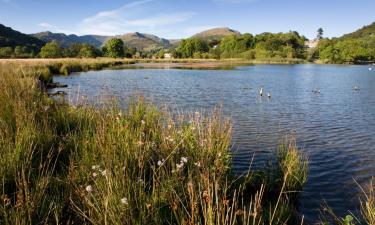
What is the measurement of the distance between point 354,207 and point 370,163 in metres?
3.38

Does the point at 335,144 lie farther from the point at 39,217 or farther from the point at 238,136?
the point at 39,217

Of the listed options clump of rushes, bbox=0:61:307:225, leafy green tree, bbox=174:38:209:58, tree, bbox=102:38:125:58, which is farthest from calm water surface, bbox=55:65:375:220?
leafy green tree, bbox=174:38:209:58

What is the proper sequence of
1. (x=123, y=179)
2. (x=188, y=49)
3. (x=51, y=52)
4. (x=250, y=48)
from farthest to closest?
(x=250, y=48) → (x=188, y=49) → (x=51, y=52) → (x=123, y=179)

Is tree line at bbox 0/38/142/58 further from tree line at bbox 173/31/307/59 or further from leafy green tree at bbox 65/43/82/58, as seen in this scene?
tree line at bbox 173/31/307/59

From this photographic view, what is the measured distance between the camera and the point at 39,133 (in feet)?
18.3

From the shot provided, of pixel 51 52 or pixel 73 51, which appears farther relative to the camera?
pixel 73 51

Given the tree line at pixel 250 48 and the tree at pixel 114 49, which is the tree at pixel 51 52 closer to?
the tree at pixel 114 49

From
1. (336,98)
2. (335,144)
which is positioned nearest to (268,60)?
(336,98)

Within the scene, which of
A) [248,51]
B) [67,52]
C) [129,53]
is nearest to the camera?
[67,52]

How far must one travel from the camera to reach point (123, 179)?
3650 mm

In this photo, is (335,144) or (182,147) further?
(335,144)

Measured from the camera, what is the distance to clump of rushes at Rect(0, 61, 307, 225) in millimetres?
3305

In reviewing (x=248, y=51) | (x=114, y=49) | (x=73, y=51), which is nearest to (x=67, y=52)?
(x=73, y=51)

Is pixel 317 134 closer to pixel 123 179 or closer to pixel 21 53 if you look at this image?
pixel 123 179
